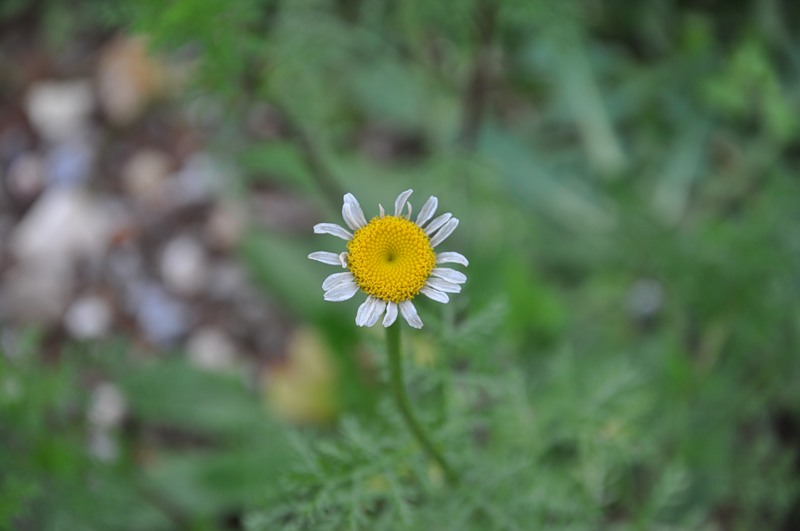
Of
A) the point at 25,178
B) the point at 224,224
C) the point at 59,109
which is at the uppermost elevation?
the point at 59,109

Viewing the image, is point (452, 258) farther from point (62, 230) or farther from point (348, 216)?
point (62, 230)

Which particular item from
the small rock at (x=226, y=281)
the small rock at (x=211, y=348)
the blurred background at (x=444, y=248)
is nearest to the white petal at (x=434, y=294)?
the blurred background at (x=444, y=248)

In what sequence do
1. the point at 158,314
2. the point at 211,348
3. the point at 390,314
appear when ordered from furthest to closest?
the point at 158,314 → the point at 211,348 → the point at 390,314

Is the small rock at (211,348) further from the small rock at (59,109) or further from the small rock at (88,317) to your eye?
the small rock at (59,109)

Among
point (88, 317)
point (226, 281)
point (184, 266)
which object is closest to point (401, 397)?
point (226, 281)

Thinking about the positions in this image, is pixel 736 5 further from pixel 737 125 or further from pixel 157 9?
pixel 157 9

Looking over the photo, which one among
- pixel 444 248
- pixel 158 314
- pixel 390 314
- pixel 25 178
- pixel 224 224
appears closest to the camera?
pixel 390 314

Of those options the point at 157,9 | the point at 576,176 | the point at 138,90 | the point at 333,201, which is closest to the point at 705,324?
the point at 576,176
